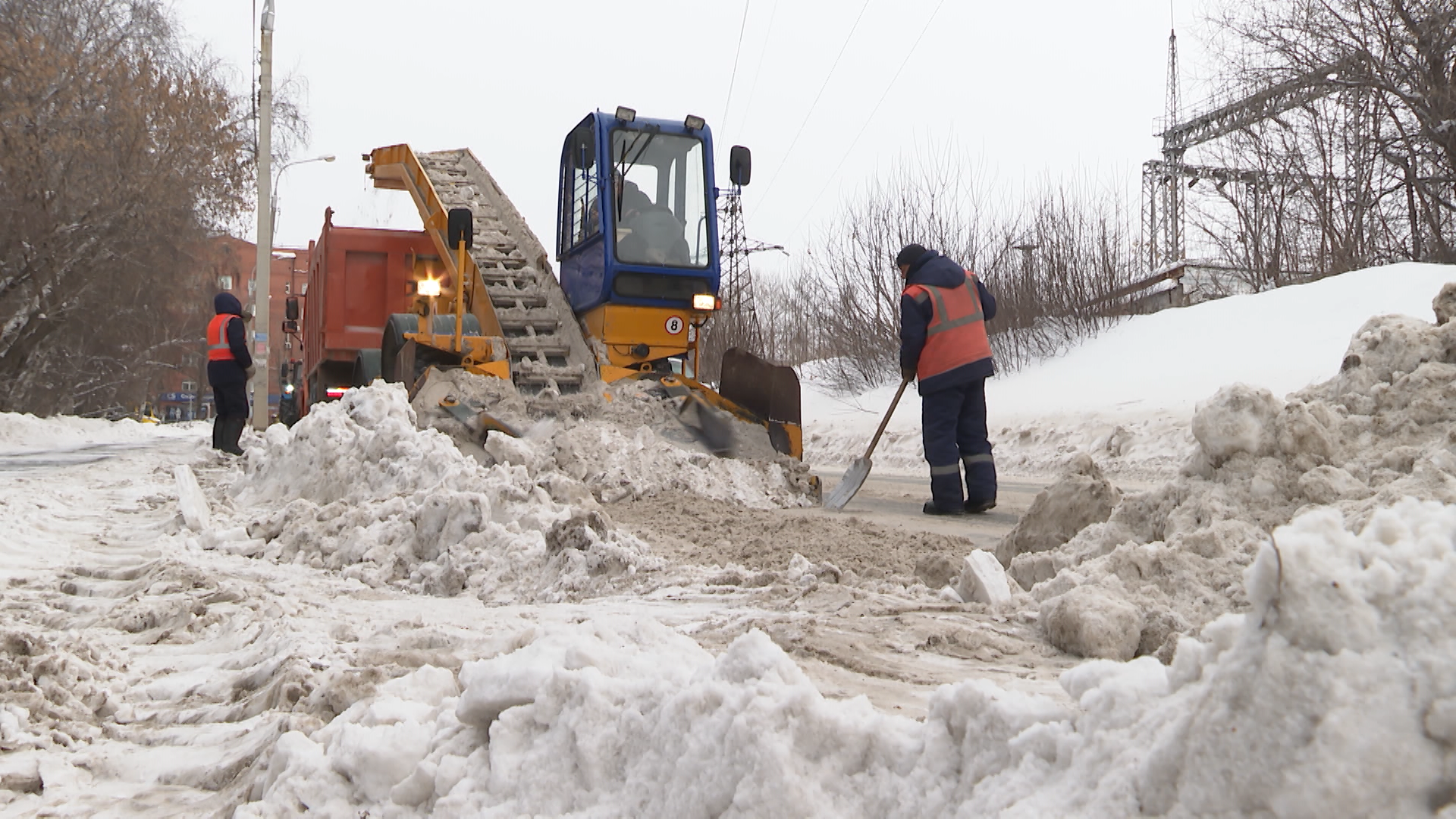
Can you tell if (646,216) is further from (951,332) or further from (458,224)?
(951,332)

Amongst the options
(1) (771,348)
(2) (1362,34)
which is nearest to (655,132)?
(2) (1362,34)

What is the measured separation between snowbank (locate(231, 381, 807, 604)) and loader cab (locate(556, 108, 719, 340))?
5.18ft

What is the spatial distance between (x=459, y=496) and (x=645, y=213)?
486 centimetres

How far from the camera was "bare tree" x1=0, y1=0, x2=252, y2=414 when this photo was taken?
17.4 meters

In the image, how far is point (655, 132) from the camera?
9188 millimetres

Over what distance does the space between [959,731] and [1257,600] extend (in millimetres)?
548

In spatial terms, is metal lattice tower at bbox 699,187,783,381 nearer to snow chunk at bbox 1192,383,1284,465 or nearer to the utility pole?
the utility pole

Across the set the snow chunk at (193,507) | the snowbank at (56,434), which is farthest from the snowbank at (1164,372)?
the snowbank at (56,434)

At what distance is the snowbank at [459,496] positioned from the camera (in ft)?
14.6

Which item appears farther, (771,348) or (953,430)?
(771,348)

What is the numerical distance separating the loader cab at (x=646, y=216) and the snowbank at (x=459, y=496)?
158 centimetres

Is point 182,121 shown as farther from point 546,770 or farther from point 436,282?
point 546,770

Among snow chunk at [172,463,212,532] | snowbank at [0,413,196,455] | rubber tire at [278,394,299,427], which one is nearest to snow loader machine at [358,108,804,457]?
snow chunk at [172,463,212,532]

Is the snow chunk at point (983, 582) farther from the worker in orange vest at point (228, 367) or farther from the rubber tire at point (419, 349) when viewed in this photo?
the worker in orange vest at point (228, 367)
